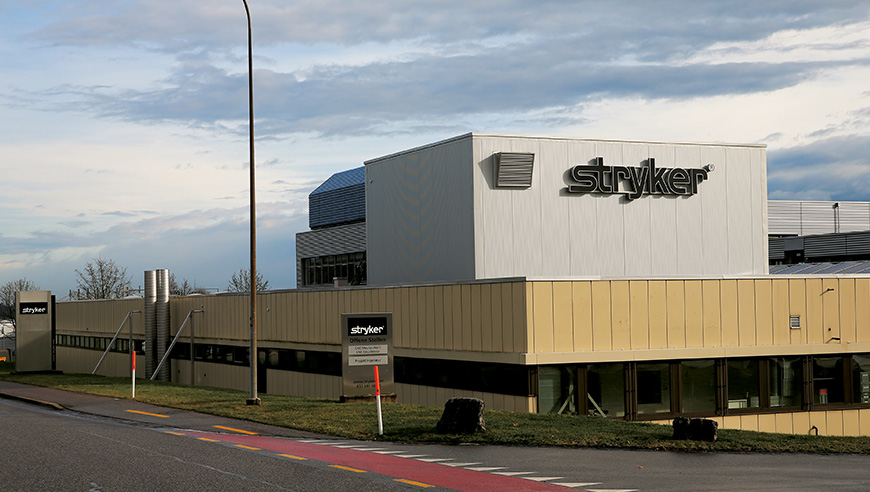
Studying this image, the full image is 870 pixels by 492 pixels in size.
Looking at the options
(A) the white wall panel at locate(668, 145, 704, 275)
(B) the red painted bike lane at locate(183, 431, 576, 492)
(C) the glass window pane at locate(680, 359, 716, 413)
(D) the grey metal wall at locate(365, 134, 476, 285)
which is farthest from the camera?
(A) the white wall panel at locate(668, 145, 704, 275)

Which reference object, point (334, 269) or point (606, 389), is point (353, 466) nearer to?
point (606, 389)

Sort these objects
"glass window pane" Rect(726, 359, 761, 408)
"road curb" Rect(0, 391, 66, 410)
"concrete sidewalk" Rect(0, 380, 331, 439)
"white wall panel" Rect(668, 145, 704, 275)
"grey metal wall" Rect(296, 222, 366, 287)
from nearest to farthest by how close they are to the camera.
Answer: "concrete sidewalk" Rect(0, 380, 331, 439)
"glass window pane" Rect(726, 359, 761, 408)
"road curb" Rect(0, 391, 66, 410)
"white wall panel" Rect(668, 145, 704, 275)
"grey metal wall" Rect(296, 222, 366, 287)

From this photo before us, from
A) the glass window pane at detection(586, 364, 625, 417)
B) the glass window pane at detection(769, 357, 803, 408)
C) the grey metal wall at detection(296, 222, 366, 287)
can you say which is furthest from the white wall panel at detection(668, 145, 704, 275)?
the grey metal wall at detection(296, 222, 366, 287)

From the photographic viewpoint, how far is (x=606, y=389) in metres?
22.8

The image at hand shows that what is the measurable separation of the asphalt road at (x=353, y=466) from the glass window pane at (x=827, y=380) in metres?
10.2

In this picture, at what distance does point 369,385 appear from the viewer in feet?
74.3

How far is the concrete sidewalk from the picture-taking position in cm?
1877

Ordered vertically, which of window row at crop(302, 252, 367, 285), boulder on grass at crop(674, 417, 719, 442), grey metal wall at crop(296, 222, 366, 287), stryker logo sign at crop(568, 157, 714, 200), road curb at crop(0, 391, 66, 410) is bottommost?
road curb at crop(0, 391, 66, 410)

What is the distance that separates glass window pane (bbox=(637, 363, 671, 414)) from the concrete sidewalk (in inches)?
368

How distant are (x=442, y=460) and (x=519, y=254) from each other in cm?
1847

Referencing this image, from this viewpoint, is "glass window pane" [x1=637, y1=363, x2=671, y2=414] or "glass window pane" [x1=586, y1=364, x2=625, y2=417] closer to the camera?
"glass window pane" [x1=586, y1=364, x2=625, y2=417]

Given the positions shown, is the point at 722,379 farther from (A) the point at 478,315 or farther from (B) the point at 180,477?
(B) the point at 180,477

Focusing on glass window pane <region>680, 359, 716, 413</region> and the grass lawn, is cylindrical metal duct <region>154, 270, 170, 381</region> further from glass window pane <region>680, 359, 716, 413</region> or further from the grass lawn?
glass window pane <region>680, 359, 716, 413</region>

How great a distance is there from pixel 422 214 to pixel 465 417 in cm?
1810
